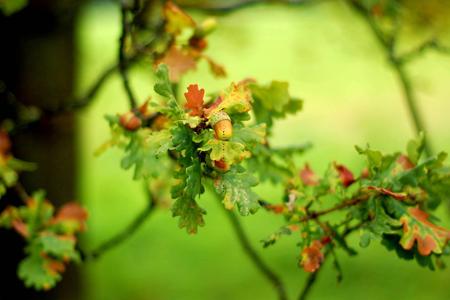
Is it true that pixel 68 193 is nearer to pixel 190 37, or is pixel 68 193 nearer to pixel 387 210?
pixel 190 37

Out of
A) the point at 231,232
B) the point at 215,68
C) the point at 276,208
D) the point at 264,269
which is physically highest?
the point at 215,68

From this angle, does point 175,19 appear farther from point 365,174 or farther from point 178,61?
point 365,174

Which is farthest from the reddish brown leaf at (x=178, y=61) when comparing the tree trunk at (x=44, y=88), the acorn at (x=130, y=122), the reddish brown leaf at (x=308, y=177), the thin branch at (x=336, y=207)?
the tree trunk at (x=44, y=88)

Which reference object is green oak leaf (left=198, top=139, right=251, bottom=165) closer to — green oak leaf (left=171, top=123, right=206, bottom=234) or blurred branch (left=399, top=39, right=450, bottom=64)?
green oak leaf (left=171, top=123, right=206, bottom=234)

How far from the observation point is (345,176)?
4.82 ft

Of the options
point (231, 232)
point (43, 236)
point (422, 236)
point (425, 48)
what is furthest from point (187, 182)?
point (231, 232)

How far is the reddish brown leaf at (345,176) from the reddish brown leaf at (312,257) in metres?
0.15

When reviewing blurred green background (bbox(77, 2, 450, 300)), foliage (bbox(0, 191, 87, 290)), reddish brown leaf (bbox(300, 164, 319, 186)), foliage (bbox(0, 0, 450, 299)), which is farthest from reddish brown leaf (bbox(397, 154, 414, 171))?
blurred green background (bbox(77, 2, 450, 300))

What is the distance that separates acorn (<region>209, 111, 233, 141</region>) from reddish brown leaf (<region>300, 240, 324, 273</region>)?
1.13 feet

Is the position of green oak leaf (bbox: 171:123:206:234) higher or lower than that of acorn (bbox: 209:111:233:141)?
lower

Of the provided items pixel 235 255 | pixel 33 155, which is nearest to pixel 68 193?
pixel 33 155

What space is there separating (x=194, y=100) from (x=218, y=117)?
3.1 inches

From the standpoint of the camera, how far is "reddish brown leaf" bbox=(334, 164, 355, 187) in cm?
146

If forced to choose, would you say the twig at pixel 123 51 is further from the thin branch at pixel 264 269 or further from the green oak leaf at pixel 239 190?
the thin branch at pixel 264 269
